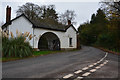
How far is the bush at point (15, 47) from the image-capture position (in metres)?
10.5

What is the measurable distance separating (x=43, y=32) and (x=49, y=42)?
6.41 metres

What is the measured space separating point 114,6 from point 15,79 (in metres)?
18.2

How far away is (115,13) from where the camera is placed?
16.0 metres

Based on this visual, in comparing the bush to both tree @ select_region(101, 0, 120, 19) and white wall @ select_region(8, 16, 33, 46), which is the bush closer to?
white wall @ select_region(8, 16, 33, 46)

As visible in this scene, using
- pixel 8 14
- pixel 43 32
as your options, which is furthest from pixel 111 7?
pixel 8 14

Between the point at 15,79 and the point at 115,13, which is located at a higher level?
the point at 115,13

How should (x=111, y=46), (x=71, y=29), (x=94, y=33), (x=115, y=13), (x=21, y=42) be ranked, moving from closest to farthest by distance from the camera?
(x=21, y=42) → (x=115, y=13) → (x=71, y=29) → (x=111, y=46) → (x=94, y=33)

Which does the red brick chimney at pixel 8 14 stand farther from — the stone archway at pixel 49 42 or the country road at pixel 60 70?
the country road at pixel 60 70

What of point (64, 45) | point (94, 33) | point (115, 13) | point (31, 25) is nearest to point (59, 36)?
point (64, 45)

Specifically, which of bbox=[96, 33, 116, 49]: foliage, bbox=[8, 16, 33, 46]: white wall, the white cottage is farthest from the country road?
bbox=[96, 33, 116, 49]: foliage

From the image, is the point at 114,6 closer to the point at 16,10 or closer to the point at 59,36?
the point at 59,36

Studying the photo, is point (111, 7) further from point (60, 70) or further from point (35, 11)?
point (35, 11)

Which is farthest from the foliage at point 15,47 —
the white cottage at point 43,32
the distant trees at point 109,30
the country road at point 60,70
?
the distant trees at point 109,30

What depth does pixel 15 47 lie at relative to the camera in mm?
10664
